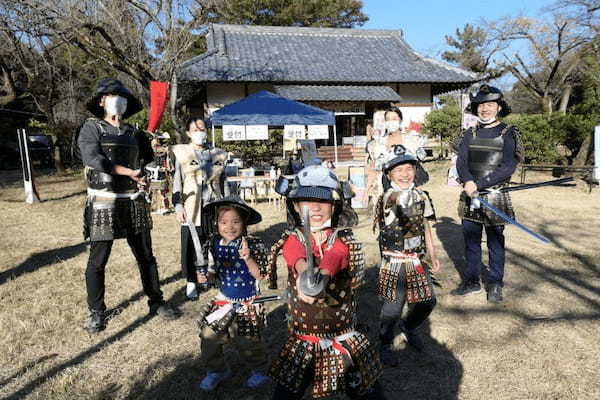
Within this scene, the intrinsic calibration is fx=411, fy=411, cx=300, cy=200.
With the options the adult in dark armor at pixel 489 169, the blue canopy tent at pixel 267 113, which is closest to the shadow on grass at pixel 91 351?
the adult in dark armor at pixel 489 169

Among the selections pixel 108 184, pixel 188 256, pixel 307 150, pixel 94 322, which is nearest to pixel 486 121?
pixel 188 256

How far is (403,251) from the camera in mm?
2898

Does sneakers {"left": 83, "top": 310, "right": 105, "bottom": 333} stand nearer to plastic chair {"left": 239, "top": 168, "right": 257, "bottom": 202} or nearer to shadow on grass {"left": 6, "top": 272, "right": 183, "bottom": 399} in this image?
shadow on grass {"left": 6, "top": 272, "right": 183, "bottom": 399}

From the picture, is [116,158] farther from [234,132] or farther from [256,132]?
[256,132]

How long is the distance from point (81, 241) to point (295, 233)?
20.7ft

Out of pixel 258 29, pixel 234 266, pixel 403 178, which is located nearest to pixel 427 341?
pixel 403 178

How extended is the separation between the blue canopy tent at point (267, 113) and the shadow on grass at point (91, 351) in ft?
22.4

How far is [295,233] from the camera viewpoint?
2.01 metres

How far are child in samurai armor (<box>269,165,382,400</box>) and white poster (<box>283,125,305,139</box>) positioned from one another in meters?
10.1

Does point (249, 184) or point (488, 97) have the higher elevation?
point (488, 97)

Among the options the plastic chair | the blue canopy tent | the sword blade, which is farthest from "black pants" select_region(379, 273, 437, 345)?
the blue canopy tent

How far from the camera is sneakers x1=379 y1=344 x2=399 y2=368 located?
2984 millimetres

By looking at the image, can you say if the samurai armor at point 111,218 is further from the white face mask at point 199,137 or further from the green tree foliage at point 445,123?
the green tree foliage at point 445,123

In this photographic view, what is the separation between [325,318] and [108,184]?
246 cm
